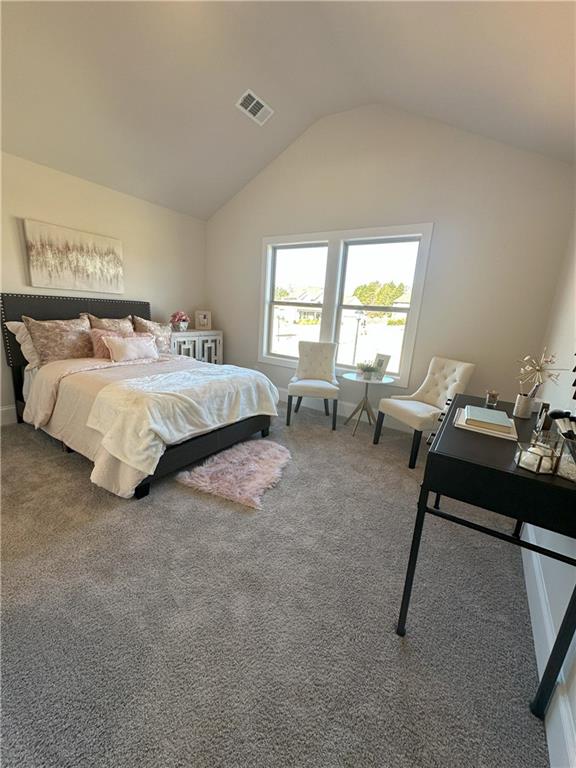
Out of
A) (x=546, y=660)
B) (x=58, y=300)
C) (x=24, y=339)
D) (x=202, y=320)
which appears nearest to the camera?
(x=546, y=660)

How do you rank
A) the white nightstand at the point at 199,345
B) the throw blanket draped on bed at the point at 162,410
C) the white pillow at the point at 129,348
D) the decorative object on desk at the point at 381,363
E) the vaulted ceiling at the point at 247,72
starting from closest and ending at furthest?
the vaulted ceiling at the point at 247,72 → the throw blanket draped on bed at the point at 162,410 → the white pillow at the point at 129,348 → the decorative object on desk at the point at 381,363 → the white nightstand at the point at 199,345

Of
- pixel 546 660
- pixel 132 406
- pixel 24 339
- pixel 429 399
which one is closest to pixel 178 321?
pixel 24 339

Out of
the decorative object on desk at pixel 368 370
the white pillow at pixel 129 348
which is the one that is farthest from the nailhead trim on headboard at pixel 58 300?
the decorative object on desk at pixel 368 370

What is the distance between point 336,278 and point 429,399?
1.80 metres

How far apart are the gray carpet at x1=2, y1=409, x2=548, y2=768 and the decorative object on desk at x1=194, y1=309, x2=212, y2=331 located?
3117 millimetres

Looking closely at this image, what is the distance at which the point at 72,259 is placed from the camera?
345 centimetres

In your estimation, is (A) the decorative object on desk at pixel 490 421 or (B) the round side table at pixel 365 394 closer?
(A) the decorative object on desk at pixel 490 421

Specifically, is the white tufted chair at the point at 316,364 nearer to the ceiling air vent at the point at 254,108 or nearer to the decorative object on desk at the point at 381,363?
the decorative object on desk at the point at 381,363

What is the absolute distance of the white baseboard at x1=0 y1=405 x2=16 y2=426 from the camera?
317 centimetres

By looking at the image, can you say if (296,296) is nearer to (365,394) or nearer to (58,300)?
(365,394)

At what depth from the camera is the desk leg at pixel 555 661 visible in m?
1.00

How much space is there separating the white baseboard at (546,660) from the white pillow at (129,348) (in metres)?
3.44

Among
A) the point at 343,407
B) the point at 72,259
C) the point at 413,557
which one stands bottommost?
the point at 343,407

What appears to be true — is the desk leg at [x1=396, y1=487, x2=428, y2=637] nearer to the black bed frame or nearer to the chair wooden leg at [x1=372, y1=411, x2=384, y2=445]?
the black bed frame
